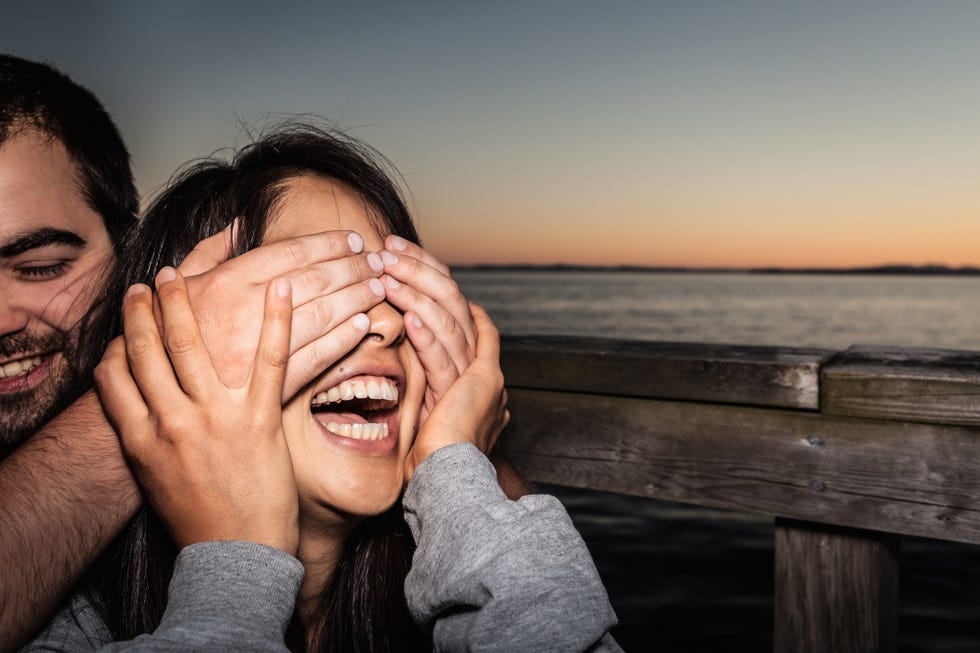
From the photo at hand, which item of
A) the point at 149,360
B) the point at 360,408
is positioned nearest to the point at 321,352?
the point at 149,360

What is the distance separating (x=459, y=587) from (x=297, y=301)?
0.59 m

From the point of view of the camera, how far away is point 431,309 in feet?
5.14

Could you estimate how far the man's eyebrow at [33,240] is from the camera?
2133mm

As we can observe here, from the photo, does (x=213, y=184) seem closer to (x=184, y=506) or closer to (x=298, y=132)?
(x=298, y=132)

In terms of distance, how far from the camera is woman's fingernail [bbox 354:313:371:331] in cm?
137

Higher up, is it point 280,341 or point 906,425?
point 280,341

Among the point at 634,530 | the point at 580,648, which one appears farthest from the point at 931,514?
the point at 634,530

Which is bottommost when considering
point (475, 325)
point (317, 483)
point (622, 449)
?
point (622, 449)

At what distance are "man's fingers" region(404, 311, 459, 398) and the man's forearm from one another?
2.08 feet

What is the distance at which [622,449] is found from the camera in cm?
207

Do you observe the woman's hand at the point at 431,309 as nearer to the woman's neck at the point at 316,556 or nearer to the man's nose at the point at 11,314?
the woman's neck at the point at 316,556

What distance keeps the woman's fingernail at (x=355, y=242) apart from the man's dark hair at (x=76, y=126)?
48.2 inches

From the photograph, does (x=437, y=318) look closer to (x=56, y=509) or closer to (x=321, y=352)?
(x=321, y=352)

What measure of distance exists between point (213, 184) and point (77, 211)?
92cm
